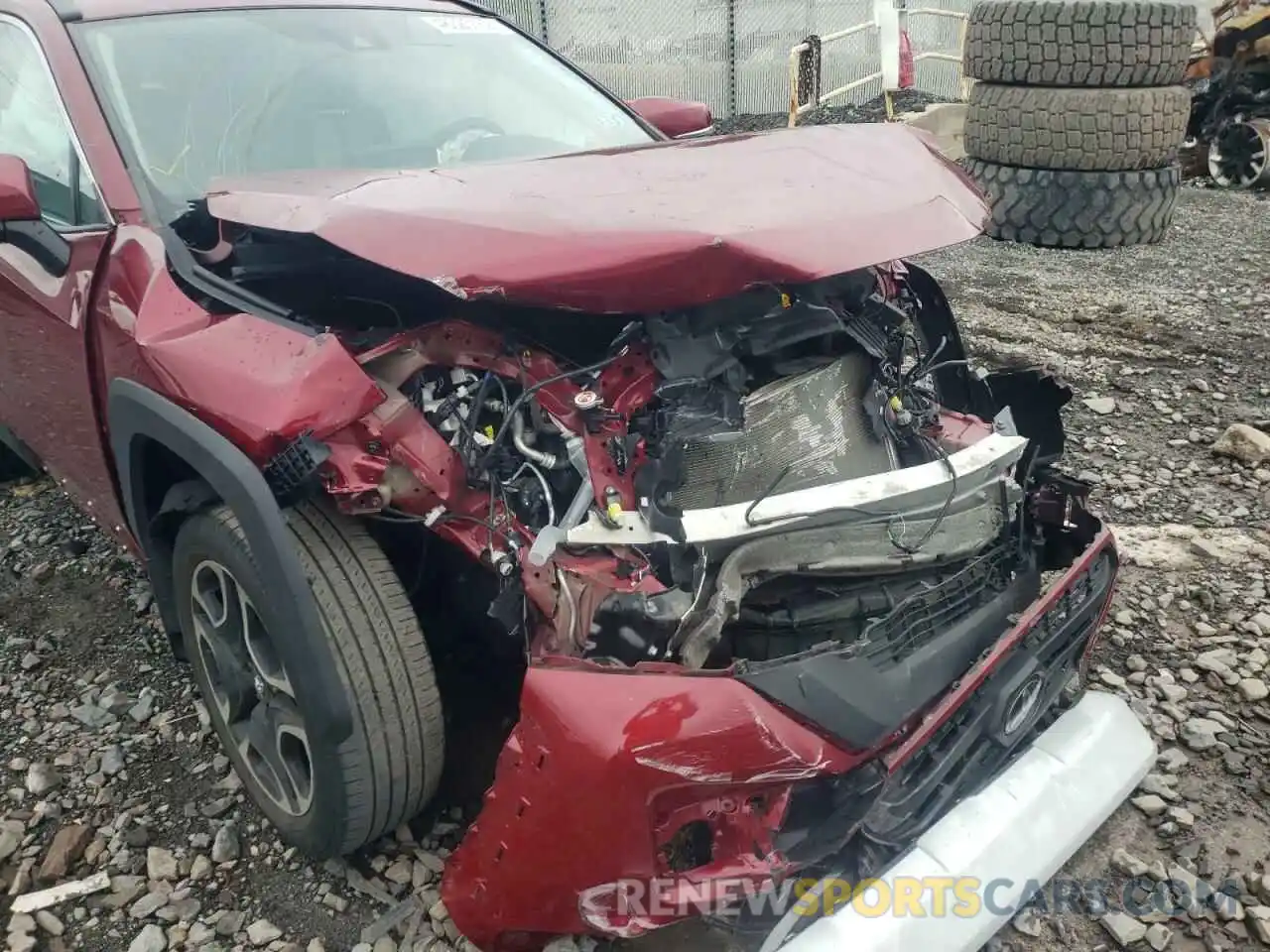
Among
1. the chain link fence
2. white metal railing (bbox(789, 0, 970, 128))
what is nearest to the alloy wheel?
white metal railing (bbox(789, 0, 970, 128))

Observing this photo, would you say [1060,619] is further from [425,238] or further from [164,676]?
[164,676]

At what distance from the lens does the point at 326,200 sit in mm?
1916

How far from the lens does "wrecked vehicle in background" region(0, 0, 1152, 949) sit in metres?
1.61

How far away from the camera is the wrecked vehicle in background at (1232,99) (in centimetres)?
880

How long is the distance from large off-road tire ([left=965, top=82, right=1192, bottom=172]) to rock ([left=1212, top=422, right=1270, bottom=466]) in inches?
127

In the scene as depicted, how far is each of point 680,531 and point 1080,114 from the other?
19.3 ft

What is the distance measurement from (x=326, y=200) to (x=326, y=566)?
2.34 feet

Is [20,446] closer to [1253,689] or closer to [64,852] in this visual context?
[64,852]

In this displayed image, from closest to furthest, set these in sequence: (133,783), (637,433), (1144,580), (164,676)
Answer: (637,433)
(133,783)
(164,676)
(1144,580)

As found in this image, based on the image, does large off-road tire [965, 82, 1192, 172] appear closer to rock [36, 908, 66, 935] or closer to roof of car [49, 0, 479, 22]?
roof of car [49, 0, 479, 22]

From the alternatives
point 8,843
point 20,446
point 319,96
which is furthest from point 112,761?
point 319,96

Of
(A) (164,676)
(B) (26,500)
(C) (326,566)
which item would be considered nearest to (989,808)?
(C) (326,566)

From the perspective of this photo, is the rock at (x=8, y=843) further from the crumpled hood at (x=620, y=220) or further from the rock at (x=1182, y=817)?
the rock at (x=1182, y=817)

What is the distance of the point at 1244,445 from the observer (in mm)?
3762
